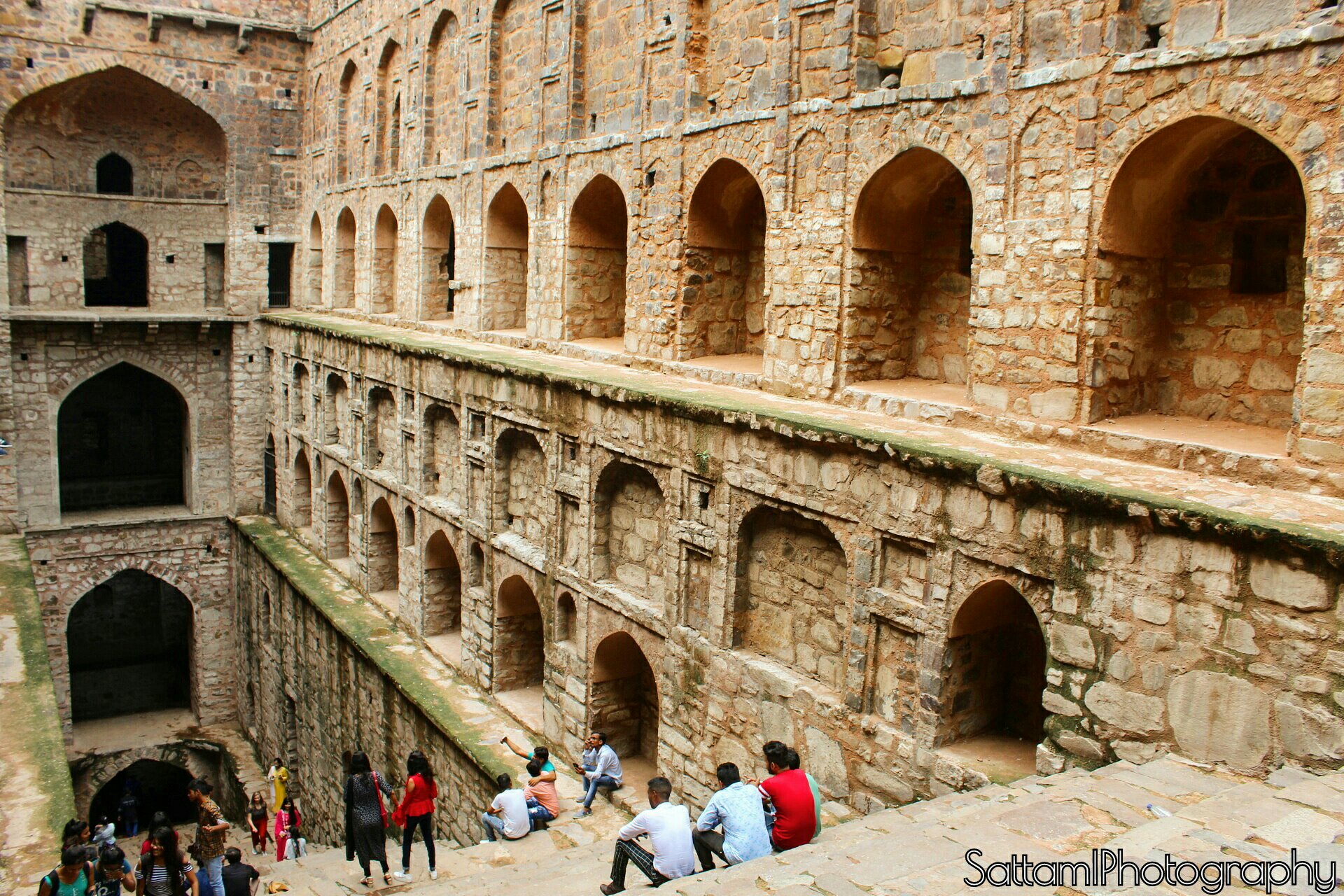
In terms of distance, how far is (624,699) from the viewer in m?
9.09

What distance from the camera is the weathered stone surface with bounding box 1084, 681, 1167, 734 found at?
4.70 m

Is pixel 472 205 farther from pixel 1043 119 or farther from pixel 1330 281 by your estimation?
pixel 1330 281

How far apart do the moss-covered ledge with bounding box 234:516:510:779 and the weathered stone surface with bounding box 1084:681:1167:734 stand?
503 centimetres

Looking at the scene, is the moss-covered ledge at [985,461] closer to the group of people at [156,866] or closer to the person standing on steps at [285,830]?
the group of people at [156,866]

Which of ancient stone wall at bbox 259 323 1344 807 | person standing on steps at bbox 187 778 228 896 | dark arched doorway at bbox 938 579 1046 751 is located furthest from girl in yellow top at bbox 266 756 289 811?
dark arched doorway at bbox 938 579 1046 751

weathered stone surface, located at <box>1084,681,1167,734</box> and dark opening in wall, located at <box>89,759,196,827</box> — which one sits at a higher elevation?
weathered stone surface, located at <box>1084,681,1167,734</box>

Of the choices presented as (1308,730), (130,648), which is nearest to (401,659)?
(1308,730)

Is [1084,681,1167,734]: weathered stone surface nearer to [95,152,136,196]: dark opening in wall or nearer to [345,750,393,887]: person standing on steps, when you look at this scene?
[345,750,393,887]: person standing on steps

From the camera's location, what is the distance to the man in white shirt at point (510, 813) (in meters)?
7.76

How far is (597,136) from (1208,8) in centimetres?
565

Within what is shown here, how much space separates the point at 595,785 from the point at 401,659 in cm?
402

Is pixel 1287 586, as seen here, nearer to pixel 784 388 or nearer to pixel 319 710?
pixel 784 388

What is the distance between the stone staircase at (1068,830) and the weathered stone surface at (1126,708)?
17cm

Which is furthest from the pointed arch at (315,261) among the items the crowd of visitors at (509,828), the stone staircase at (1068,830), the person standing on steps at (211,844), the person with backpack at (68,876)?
the stone staircase at (1068,830)
